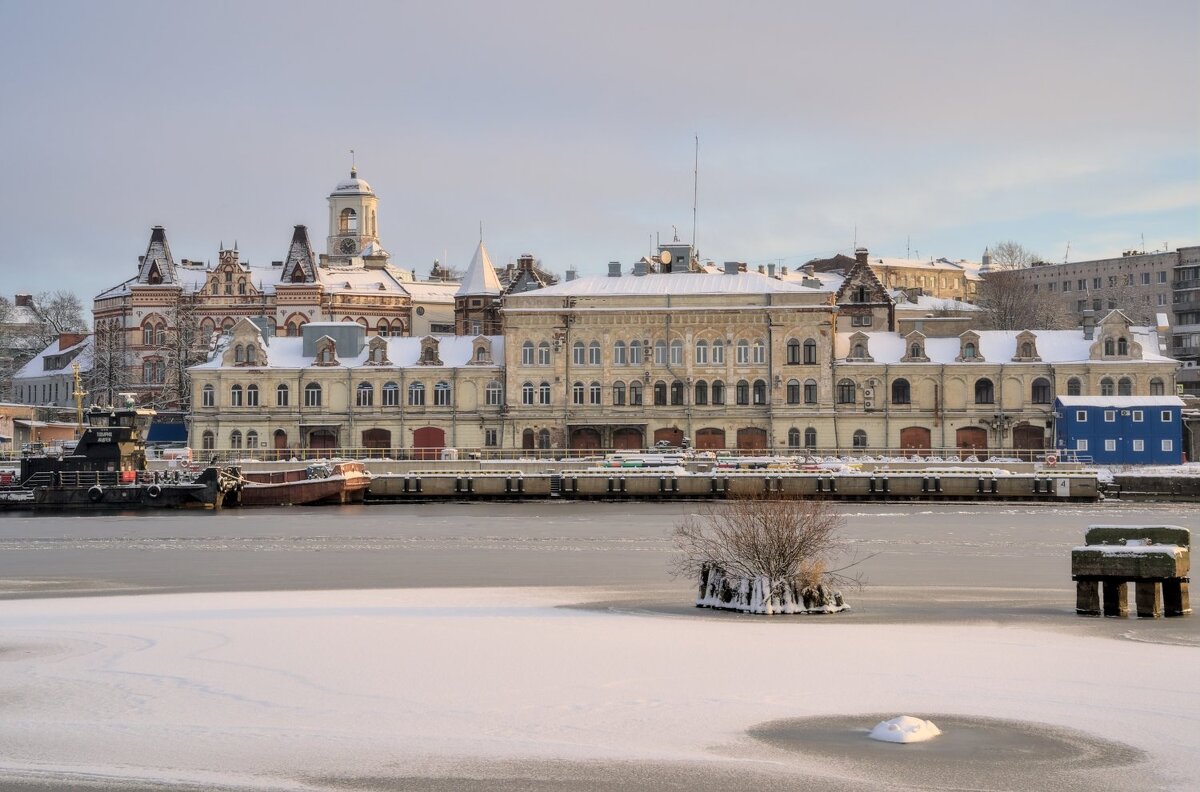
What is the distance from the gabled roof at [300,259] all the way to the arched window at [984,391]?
52629mm

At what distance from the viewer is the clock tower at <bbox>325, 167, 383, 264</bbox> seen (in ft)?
451

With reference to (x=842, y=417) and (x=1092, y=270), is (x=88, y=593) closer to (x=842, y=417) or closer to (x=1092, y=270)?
(x=842, y=417)

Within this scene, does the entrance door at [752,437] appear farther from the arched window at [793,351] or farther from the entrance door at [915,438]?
the entrance door at [915,438]

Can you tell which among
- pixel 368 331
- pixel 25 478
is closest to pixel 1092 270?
pixel 368 331

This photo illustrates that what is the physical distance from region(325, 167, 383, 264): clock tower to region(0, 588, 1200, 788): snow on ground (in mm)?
113196

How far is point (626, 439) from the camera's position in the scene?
87.8 m

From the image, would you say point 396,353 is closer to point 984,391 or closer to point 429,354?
point 429,354

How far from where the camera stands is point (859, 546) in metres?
42.2

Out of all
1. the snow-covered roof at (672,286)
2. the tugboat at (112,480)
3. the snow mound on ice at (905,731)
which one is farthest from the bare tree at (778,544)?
the snow-covered roof at (672,286)

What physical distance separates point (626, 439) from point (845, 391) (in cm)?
1254

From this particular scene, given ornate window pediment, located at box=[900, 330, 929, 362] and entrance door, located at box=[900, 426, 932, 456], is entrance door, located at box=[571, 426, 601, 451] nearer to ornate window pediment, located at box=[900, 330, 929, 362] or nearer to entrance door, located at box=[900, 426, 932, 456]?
entrance door, located at box=[900, 426, 932, 456]

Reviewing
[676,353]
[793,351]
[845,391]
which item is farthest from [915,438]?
[676,353]

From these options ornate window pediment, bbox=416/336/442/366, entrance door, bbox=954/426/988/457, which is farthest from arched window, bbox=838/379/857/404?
ornate window pediment, bbox=416/336/442/366

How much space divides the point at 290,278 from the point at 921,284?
75942 mm
